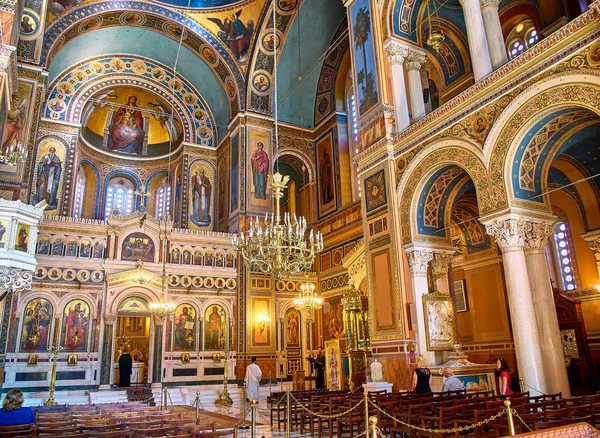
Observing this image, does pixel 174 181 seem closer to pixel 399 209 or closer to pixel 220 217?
pixel 220 217

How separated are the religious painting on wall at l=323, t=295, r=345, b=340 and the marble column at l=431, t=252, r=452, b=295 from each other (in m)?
6.29

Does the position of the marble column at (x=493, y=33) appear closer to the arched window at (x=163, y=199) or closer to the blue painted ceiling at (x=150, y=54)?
the blue painted ceiling at (x=150, y=54)

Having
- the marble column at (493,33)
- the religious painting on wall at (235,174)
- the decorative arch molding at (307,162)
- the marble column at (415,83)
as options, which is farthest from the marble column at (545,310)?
the decorative arch molding at (307,162)

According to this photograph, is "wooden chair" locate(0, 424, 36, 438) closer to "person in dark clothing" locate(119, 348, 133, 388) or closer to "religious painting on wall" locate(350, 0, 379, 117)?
"religious painting on wall" locate(350, 0, 379, 117)

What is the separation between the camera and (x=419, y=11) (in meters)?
13.4

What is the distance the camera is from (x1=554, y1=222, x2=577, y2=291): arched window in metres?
13.7

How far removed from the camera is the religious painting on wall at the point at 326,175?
19625 mm

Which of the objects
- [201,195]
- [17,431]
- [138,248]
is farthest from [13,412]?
[201,195]

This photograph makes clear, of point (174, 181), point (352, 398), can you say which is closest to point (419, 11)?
point (352, 398)

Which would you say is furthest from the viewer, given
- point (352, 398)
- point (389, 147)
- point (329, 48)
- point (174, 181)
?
point (174, 181)

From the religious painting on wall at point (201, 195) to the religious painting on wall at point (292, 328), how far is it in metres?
5.29

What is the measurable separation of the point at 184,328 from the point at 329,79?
11.8 meters

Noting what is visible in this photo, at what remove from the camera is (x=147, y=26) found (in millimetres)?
19188

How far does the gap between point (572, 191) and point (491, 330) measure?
4484 millimetres
